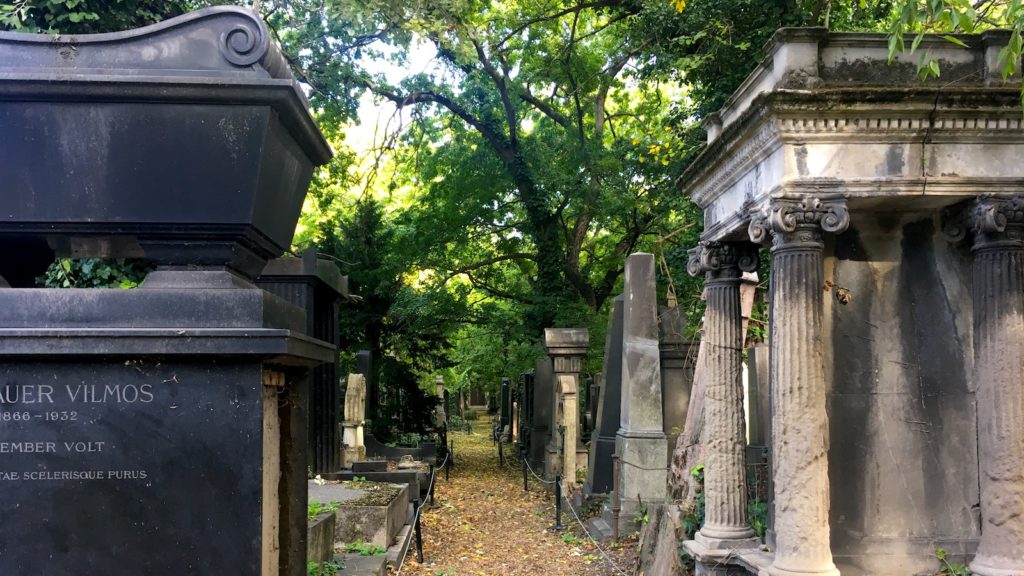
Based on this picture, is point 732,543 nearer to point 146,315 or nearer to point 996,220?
point 996,220

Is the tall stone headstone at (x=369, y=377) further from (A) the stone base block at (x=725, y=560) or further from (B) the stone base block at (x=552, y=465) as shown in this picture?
(A) the stone base block at (x=725, y=560)

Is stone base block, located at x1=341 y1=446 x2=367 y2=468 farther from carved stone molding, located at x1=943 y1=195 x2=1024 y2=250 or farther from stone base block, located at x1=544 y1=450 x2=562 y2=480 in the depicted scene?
carved stone molding, located at x1=943 y1=195 x2=1024 y2=250

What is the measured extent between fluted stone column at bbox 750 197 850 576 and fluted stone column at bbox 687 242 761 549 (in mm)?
981

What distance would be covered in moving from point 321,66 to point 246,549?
14.8 m

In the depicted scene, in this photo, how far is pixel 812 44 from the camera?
5.39 metres

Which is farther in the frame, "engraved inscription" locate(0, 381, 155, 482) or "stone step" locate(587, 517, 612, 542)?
"stone step" locate(587, 517, 612, 542)

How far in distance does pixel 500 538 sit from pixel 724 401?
21.0ft

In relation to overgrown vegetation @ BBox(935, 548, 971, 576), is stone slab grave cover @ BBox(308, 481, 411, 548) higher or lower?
→ lower

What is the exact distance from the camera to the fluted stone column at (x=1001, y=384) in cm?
511

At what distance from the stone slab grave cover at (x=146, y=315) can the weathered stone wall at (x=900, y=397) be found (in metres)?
4.45

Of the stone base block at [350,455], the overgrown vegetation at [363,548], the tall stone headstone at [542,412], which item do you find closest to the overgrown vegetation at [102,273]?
the overgrown vegetation at [363,548]

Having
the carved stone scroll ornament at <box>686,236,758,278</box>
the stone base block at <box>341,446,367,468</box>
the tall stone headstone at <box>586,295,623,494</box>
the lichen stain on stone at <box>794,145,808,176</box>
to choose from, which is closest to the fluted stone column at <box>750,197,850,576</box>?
the lichen stain on stone at <box>794,145,808,176</box>

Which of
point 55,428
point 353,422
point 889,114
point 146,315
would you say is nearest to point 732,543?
point 889,114

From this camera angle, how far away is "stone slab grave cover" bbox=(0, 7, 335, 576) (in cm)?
295
